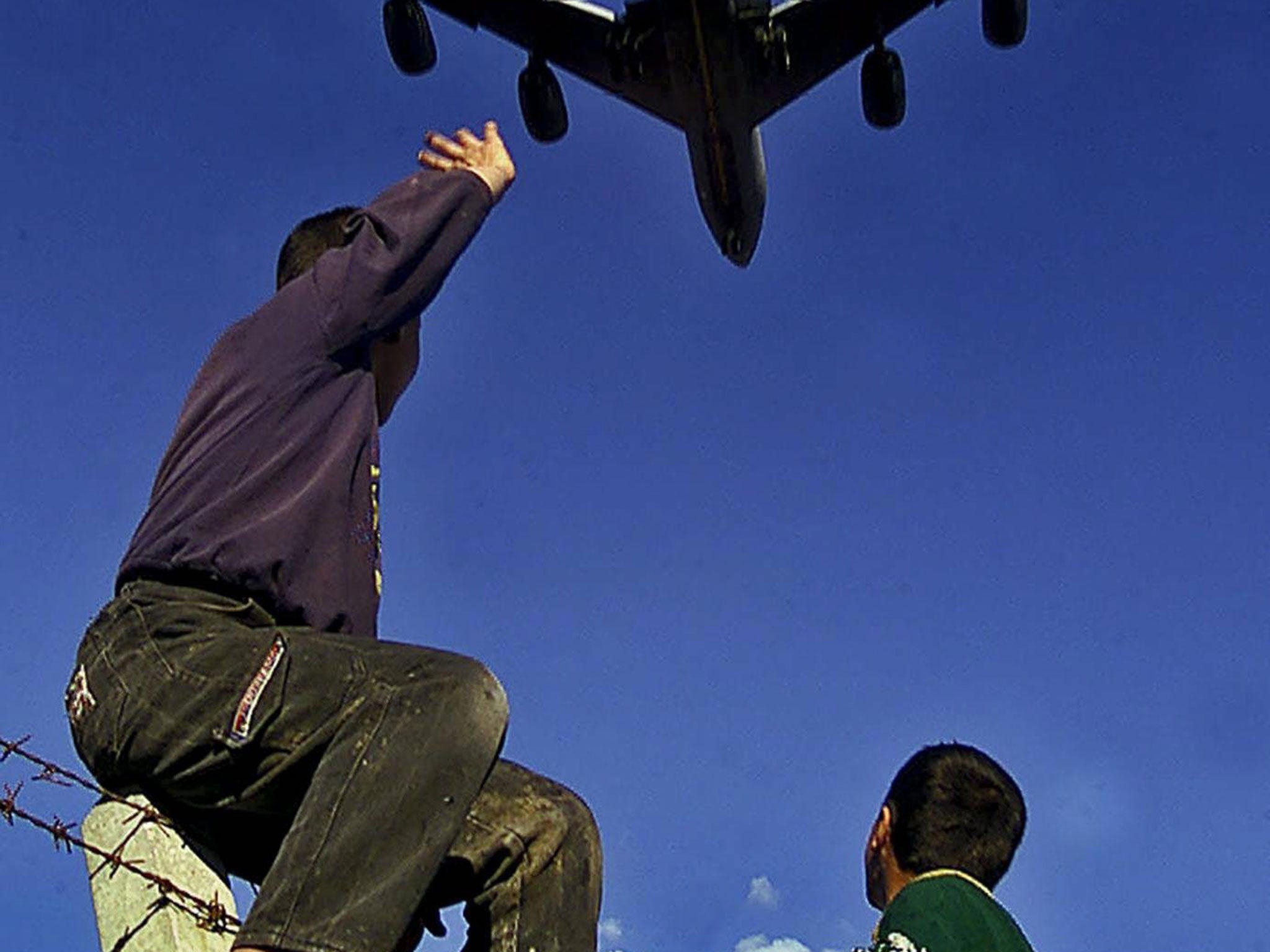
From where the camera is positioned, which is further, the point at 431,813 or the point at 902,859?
the point at 902,859

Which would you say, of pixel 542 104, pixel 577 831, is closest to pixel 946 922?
pixel 577 831

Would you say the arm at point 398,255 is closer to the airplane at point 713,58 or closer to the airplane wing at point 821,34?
the airplane at point 713,58

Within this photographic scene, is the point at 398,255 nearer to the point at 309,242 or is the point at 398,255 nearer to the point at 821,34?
the point at 309,242

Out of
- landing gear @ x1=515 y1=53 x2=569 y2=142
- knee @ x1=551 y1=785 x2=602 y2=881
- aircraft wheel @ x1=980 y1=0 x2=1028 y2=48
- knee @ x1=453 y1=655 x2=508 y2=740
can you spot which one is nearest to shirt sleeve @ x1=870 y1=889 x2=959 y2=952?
knee @ x1=551 y1=785 x2=602 y2=881

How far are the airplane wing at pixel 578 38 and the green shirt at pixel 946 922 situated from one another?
22.6 meters

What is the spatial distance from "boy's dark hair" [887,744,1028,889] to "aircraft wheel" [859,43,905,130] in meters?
20.1

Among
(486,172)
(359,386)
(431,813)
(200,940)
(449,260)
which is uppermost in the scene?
(486,172)

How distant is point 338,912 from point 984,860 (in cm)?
216

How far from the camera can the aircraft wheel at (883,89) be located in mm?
22609

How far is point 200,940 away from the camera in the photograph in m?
2.15

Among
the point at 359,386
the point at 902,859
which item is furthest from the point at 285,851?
the point at 902,859

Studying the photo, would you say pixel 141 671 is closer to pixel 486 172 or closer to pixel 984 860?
pixel 486 172

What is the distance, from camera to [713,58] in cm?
2256

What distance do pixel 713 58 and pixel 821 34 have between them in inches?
170
